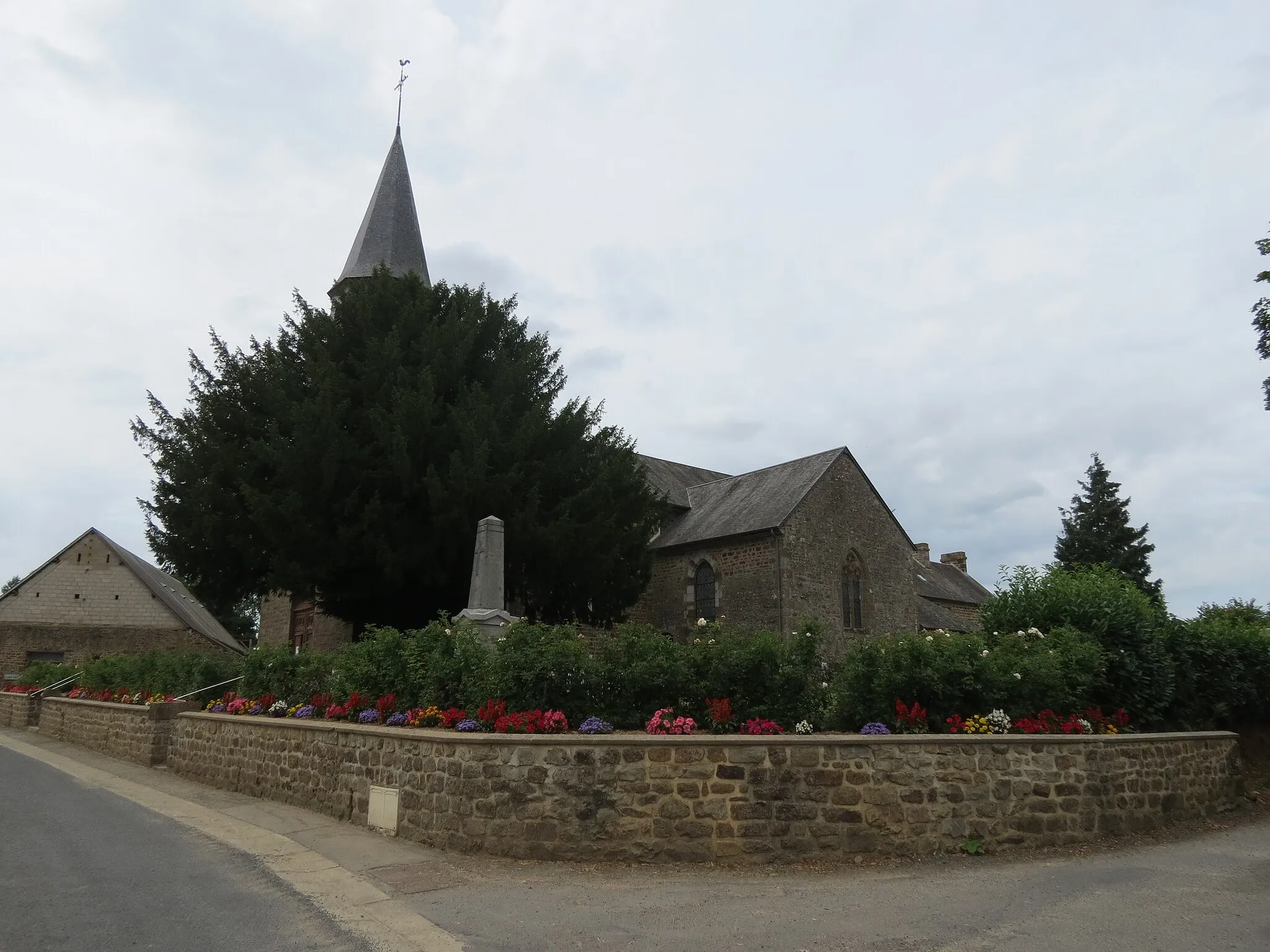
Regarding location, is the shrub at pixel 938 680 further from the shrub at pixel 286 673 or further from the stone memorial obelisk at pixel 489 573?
the shrub at pixel 286 673

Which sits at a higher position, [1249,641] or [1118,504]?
[1118,504]

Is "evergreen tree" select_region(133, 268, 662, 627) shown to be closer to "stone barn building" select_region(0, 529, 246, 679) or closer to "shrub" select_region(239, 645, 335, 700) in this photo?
"shrub" select_region(239, 645, 335, 700)

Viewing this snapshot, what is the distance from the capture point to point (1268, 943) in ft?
18.7

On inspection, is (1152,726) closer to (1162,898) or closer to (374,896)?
(1162,898)

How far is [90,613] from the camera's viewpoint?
3356cm

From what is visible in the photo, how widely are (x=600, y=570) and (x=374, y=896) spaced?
13.7 m

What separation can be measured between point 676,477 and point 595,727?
84.3 feet

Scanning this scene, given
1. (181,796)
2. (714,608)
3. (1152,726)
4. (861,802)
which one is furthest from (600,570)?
(861,802)

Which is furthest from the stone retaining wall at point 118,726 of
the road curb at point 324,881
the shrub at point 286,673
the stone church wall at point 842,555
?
the stone church wall at point 842,555

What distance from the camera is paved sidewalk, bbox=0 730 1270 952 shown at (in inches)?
224

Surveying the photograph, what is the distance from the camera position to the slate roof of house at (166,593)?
34188 millimetres

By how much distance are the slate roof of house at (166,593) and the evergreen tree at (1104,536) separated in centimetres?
3454

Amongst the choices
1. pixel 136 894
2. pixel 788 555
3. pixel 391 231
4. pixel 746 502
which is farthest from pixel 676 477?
pixel 136 894

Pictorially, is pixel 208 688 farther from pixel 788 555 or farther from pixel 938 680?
pixel 788 555
